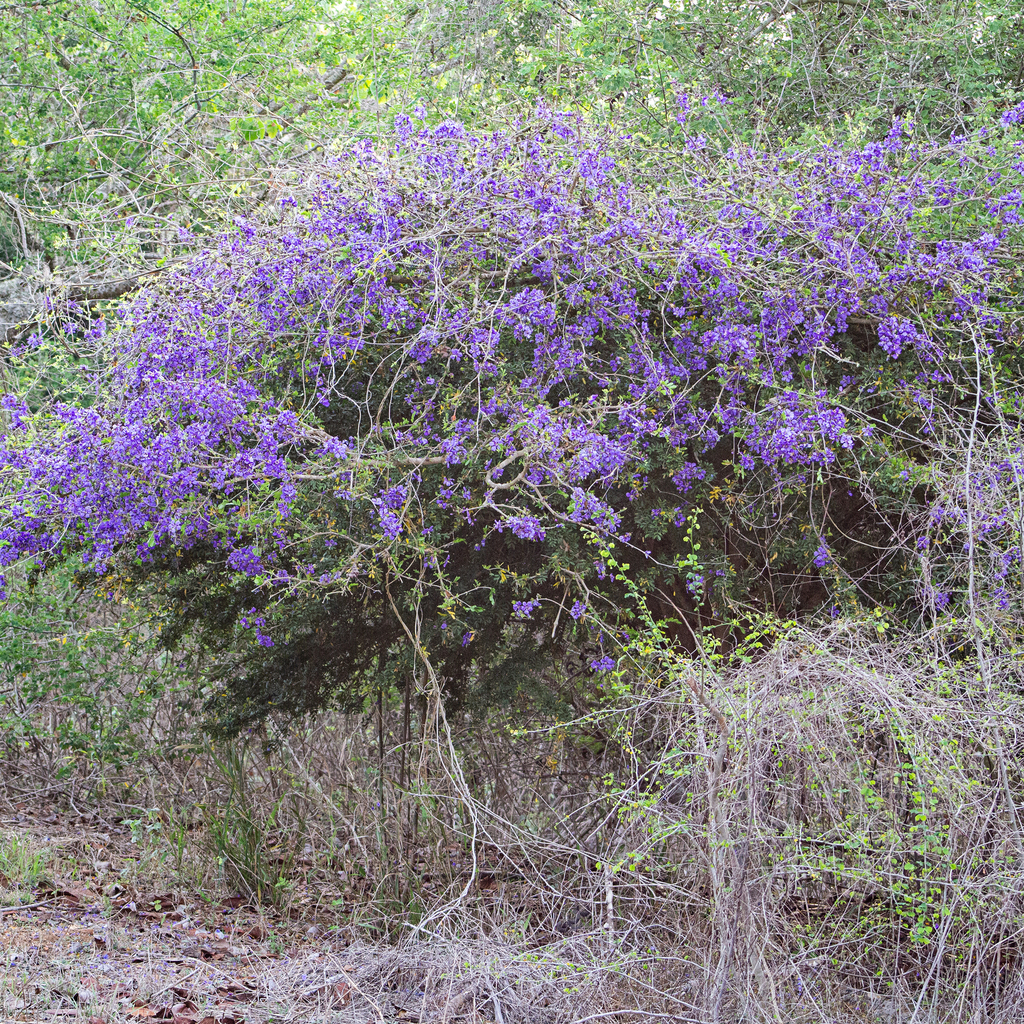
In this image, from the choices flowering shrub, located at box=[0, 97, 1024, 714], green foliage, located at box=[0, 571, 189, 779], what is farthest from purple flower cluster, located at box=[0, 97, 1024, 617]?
green foliage, located at box=[0, 571, 189, 779]

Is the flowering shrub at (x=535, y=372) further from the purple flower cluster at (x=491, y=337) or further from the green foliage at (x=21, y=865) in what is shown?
the green foliage at (x=21, y=865)

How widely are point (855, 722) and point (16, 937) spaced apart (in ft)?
9.93

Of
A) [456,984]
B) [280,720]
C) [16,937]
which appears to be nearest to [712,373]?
[456,984]

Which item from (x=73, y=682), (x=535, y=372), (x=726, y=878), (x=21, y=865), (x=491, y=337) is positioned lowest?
(x=21, y=865)

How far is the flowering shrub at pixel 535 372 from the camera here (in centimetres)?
388

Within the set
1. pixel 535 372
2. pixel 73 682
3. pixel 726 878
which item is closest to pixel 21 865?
pixel 73 682

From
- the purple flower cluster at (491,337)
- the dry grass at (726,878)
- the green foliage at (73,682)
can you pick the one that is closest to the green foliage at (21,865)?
the dry grass at (726,878)

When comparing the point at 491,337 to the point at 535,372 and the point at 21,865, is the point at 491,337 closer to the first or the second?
the point at 535,372

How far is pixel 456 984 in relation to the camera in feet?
11.6

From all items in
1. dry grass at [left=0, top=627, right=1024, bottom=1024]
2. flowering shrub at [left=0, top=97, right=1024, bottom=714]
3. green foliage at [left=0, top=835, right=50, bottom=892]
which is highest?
flowering shrub at [left=0, top=97, right=1024, bottom=714]

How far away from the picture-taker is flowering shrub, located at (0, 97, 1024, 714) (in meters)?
3.88

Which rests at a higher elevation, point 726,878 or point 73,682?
point 726,878

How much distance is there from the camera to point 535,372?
4.05m

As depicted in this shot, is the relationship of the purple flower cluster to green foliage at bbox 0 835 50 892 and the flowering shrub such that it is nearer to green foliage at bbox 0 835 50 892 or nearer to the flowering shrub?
the flowering shrub
